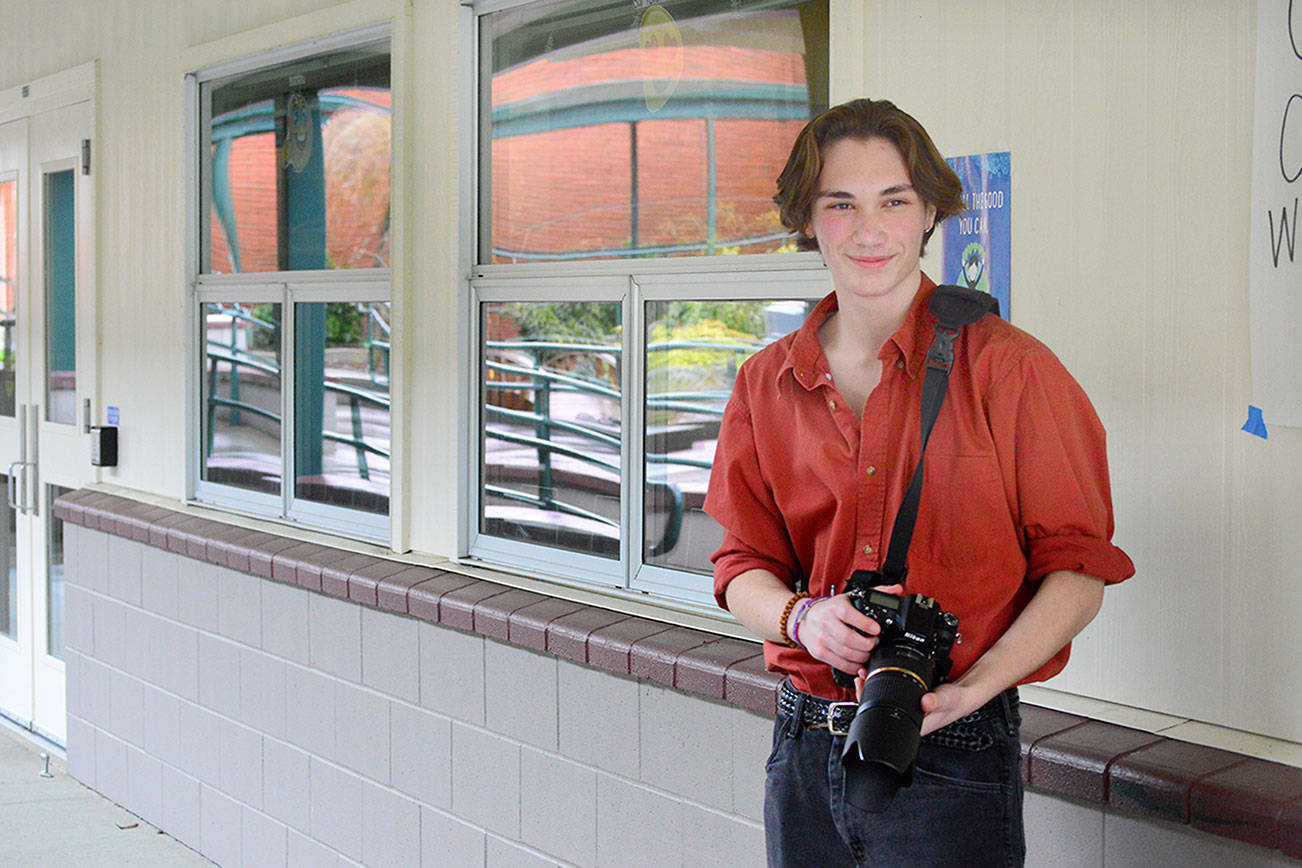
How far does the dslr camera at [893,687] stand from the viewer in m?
1.32

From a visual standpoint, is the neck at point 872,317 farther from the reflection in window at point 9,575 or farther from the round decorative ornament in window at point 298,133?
the reflection in window at point 9,575

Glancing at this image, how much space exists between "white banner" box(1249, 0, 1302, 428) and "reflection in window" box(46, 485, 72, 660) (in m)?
4.60

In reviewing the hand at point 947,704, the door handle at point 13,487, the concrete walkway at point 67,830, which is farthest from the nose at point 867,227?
the door handle at point 13,487

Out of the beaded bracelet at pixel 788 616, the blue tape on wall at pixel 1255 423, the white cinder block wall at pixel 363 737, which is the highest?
the blue tape on wall at pixel 1255 423

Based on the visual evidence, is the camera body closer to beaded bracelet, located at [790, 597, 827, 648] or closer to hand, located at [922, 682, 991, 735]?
hand, located at [922, 682, 991, 735]

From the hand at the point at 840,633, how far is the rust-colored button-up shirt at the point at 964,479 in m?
0.10

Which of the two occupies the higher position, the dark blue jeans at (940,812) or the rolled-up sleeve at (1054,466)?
the rolled-up sleeve at (1054,466)

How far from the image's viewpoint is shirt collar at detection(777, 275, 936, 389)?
155 centimetres

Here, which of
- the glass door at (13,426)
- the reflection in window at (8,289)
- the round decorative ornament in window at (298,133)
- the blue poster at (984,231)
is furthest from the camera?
the reflection in window at (8,289)

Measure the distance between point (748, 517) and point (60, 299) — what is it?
14.0 ft

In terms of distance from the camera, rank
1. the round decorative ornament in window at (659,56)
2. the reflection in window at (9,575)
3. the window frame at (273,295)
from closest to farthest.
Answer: the round decorative ornament in window at (659,56), the window frame at (273,295), the reflection in window at (9,575)

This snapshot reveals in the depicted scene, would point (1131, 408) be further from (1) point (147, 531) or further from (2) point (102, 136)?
(2) point (102, 136)

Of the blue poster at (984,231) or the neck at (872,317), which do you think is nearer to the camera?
the neck at (872,317)

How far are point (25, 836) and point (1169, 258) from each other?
3999 millimetres
